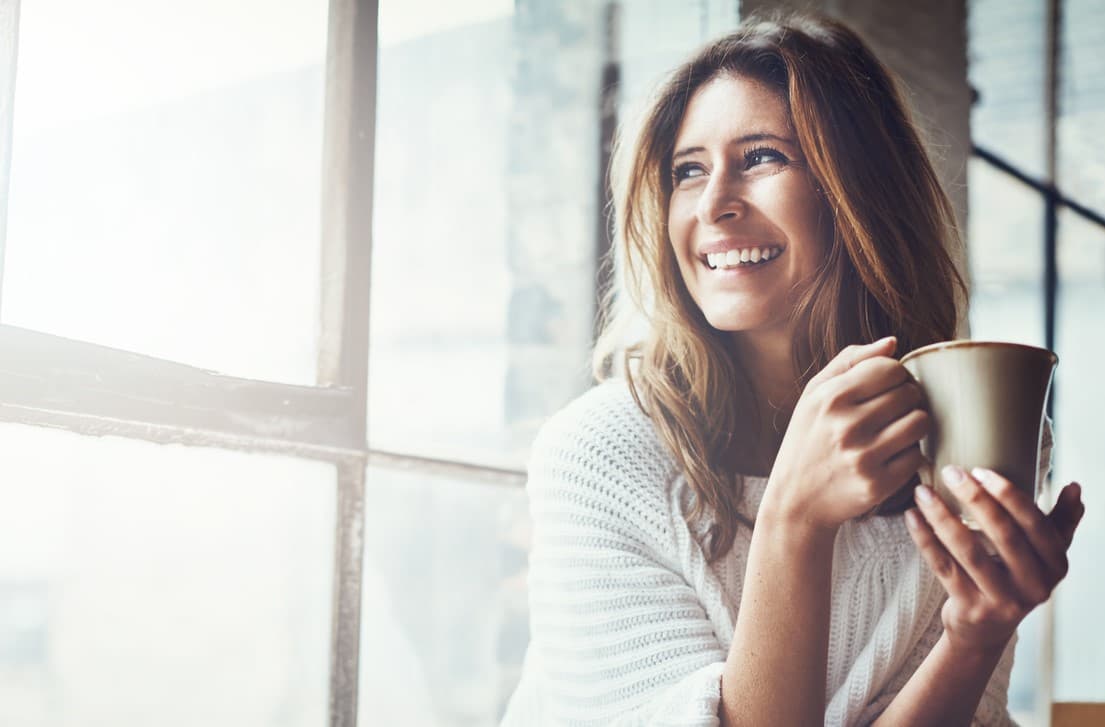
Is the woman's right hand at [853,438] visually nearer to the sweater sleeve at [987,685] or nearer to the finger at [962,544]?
the finger at [962,544]

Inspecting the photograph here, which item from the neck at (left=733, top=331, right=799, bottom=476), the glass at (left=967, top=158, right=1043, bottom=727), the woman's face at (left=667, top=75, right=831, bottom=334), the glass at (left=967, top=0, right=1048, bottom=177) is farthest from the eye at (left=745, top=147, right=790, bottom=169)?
the glass at (left=967, top=158, right=1043, bottom=727)

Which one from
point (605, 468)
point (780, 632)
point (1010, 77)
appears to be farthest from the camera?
point (1010, 77)

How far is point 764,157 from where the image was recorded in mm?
812

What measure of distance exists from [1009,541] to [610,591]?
28 centimetres

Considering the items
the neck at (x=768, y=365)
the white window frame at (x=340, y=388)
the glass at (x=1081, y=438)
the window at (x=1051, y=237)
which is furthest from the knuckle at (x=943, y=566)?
the glass at (x=1081, y=438)

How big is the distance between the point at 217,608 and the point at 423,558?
28cm

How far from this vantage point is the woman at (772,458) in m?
0.58

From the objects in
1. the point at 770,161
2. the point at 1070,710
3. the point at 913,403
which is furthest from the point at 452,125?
the point at 1070,710

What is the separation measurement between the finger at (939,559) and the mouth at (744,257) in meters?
0.29

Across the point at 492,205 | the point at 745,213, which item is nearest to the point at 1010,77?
the point at 492,205

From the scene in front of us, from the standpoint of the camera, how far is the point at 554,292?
1231 mm

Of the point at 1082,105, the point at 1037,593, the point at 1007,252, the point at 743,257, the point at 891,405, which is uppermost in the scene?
→ the point at 1082,105

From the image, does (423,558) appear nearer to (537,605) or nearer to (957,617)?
(537,605)

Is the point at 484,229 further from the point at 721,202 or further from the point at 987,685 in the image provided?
the point at 987,685
